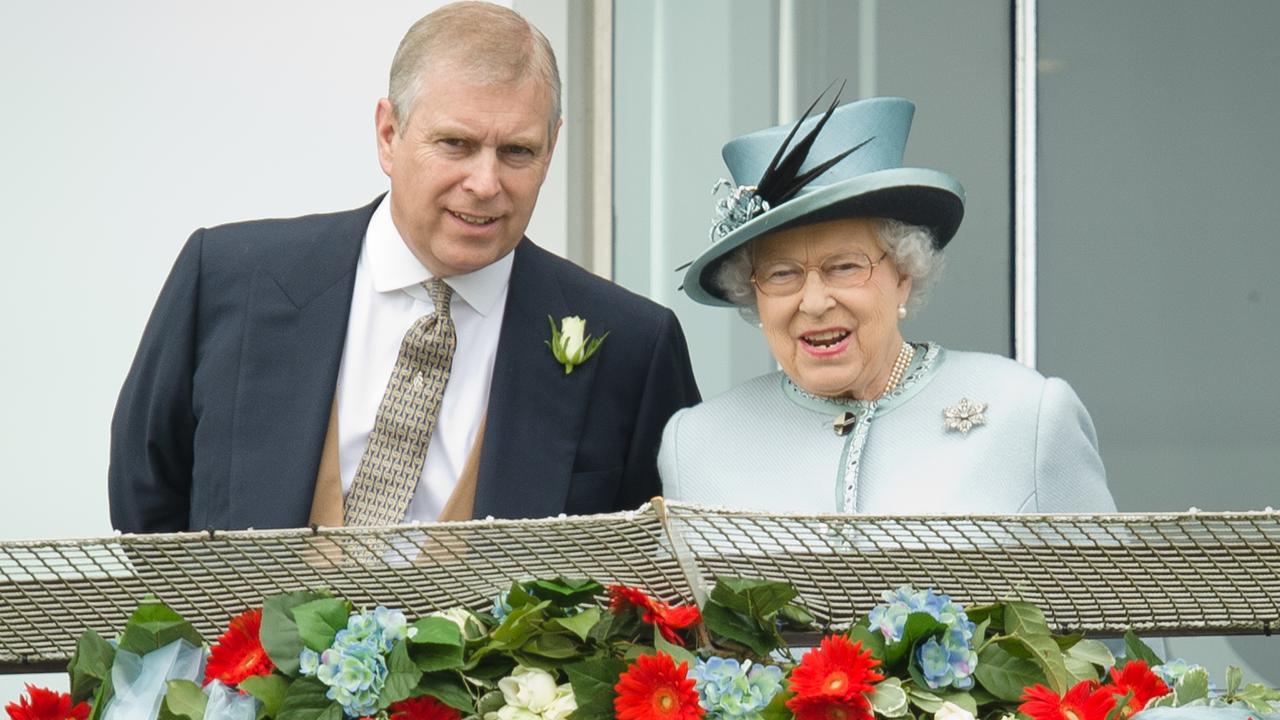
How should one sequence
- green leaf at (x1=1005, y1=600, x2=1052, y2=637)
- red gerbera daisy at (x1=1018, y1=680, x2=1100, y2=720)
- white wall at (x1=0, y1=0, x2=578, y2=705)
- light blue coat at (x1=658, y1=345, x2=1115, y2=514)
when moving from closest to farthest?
red gerbera daisy at (x1=1018, y1=680, x2=1100, y2=720), green leaf at (x1=1005, y1=600, x2=1052, y2=637), light blue coat at (x1=658, y1=345, x2=1115, y2=514), white wall at (x1=0, y1=0, x2=578, y2=705)

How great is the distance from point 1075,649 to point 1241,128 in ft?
9.92

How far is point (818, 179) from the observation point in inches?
101

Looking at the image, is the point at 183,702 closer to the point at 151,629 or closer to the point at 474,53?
the point at 151,629

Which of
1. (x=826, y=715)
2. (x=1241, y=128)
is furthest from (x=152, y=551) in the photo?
(x=1241, y=128)

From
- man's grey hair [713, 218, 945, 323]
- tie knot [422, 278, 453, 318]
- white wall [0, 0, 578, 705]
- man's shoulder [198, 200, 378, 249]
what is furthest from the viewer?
white wall [0, 0, 578, 705]

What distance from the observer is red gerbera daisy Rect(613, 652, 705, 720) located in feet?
4.80

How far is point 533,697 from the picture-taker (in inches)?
59.7

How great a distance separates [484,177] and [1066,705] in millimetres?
1433

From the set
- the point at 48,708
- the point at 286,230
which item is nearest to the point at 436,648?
the point at 48,708

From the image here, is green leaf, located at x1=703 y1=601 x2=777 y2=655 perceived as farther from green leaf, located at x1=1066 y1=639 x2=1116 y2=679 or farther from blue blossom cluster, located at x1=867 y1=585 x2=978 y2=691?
green leaf, located at x1=1066 y1=639 x2=1116 y2=679

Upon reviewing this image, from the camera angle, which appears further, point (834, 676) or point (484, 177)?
point (484, 177)

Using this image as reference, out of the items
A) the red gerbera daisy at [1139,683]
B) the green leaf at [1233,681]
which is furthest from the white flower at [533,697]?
the green leaf at [1233,681]

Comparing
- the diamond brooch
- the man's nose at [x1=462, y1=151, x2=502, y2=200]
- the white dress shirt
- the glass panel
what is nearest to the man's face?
the man's nose at [x1=462, y1=151, x2=502, y2=200]

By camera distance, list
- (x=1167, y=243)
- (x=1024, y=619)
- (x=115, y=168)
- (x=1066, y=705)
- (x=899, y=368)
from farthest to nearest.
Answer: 1. (x=115, y=168)
2. (x=1167, y=243)
3. (x=899, y=368)
4. (x=1024, y=619)
5. (x=1066, y=705)
